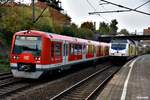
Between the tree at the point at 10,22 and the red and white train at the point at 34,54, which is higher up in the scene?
the tree at the point at 10,22

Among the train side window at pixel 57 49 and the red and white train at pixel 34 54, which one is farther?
the train side window at pixel 57 49

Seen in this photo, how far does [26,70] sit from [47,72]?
1413 millimetres

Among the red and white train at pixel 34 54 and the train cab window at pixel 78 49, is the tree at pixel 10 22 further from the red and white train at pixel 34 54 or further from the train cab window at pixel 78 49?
the red and white train at pixel 34 54

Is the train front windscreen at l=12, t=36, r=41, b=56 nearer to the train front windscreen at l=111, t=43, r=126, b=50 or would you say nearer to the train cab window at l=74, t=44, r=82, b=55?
the train cab window at l=74, t=44, r=82, b=55

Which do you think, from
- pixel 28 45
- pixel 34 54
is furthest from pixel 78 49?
pixel 34 54

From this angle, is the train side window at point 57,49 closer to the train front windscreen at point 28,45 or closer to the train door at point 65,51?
the train door at point 65,51

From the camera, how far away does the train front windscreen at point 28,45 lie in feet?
65.6

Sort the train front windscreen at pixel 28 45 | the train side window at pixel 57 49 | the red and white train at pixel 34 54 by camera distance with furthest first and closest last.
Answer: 1. the train side window at pixel 57 49
2. the train front windscreen at pixel 28 45
3. the red and white train at pixel 34 54

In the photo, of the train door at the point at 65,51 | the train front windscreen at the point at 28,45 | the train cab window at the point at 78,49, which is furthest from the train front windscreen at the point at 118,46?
the train front windscreen at the point at 28,45

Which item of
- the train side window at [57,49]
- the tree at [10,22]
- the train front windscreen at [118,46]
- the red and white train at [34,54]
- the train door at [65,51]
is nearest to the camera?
the red and white train at [34,54]

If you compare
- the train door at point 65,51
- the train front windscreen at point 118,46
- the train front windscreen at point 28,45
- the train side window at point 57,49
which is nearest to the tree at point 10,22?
the train front windscreen at point 118,46

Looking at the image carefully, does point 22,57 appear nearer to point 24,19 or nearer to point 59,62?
point 59,62

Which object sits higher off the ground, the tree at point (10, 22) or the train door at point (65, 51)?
the tree at point (10, 22)

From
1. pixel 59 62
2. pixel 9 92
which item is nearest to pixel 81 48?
pixel 59 62
